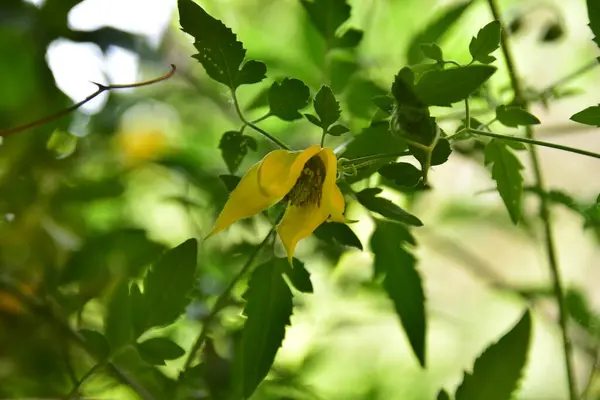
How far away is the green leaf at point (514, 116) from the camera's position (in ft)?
0.92

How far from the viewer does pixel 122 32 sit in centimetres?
51

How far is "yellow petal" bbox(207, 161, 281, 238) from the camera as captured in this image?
0.26 metres

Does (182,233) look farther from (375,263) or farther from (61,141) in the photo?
(375,263)

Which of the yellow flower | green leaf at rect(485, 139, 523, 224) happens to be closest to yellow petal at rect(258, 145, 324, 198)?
the yellow flower

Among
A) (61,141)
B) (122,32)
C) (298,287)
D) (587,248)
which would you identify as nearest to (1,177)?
(61,141)

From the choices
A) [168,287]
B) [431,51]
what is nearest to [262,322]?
[168,287]

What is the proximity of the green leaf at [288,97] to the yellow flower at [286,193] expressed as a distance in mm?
43

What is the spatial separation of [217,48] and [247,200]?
73 millimetres

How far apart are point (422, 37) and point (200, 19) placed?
210mm

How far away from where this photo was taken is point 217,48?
0.92 feet

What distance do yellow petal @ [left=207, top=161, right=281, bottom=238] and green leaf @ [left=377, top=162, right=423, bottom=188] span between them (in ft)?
0.17

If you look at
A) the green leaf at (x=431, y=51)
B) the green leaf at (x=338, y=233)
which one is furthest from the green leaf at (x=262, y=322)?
the green leaf at (x=431, y=51)

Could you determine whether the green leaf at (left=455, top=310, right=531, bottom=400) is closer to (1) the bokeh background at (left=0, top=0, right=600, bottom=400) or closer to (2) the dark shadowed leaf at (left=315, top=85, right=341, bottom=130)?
(1) the bokeh background at (left=0, top=0, right=600, bottom=400)

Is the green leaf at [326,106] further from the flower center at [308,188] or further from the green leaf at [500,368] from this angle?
the green leaf at [500,368]
